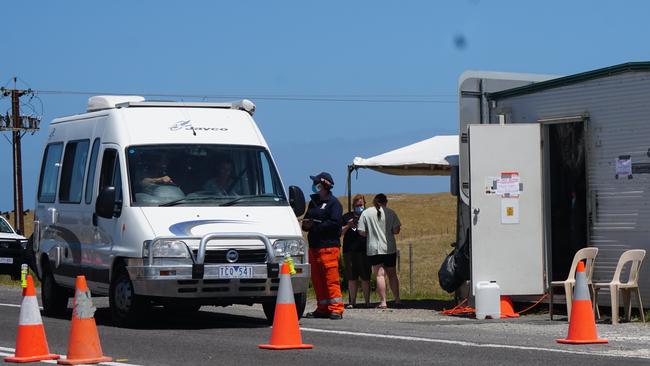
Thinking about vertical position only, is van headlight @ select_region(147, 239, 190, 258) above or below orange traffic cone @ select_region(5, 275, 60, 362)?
above

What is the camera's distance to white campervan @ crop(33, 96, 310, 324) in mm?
14156

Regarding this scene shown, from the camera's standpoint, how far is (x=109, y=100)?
15.9 metres

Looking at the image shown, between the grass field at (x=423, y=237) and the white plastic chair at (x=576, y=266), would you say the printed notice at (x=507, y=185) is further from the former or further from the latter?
the grass field at (x=423, y=237)

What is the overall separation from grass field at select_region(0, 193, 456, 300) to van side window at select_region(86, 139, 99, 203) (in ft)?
24.4

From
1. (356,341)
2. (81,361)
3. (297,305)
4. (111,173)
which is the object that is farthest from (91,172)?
(81,361)

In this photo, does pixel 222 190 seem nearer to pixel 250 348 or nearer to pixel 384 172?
pixel 250 348

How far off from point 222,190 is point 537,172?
481 centimetres

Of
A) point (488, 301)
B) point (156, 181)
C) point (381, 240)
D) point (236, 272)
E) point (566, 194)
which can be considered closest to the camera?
point (236, 272)

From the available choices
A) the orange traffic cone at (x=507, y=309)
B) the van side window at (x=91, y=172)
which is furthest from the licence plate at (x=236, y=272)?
the orange traffic cone at (x=507, y=309)

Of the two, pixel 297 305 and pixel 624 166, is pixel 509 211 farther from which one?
pixel 297 305

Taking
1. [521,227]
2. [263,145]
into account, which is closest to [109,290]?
[263,145]

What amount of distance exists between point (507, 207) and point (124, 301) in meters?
5.61

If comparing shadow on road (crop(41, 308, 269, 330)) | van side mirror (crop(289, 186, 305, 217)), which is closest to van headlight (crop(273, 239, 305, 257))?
van side mirror (crop(289, 186, 305, 217))

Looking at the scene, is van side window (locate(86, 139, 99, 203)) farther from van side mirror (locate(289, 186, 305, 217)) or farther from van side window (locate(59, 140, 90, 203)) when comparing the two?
van side mirror (locate(289, 186, 305, 217))
